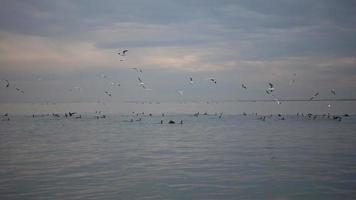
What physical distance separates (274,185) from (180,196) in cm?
677

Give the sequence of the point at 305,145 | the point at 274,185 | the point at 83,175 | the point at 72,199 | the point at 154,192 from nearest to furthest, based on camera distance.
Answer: the point at 72,199
the point at 154,192
the point at 274,185
the point at 83,175
the point at 305,145

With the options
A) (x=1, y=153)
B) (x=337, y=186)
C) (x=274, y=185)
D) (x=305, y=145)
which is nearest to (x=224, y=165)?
(x=274, y=185)

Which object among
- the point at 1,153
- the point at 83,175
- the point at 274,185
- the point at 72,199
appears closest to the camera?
the point at 72,199

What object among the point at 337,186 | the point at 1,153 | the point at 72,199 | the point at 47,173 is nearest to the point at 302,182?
the point at 337,186

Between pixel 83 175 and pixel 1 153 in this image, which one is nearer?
pixel 83 175

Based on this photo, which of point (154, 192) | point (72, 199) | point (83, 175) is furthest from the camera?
point (83, 175)

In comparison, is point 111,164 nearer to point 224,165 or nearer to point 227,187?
point 224,165

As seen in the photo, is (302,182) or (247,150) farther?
(247,150)

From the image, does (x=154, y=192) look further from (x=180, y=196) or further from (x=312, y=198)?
(x=312, y=198)

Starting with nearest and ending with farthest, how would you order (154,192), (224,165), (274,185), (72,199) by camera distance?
(72,199) → (154,192) → (274,185) → (224,165)

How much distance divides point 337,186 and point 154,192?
11930mm

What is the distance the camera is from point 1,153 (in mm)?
40781

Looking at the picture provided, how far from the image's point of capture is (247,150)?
142ft

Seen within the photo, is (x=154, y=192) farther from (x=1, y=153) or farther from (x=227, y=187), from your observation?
(x=1, y=153)
